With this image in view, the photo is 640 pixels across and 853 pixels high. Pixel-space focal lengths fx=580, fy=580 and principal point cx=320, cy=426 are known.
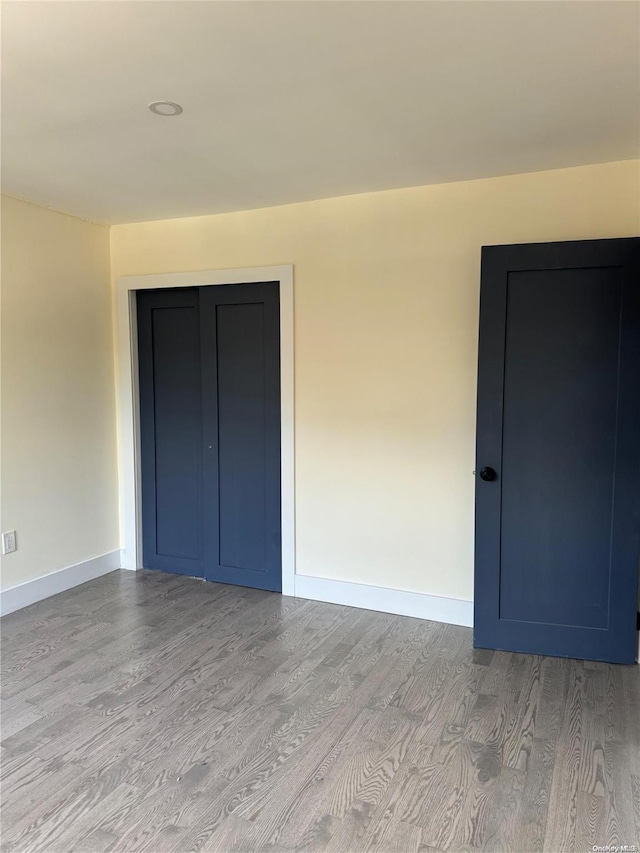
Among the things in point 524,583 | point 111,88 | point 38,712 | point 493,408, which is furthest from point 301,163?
point 38,712

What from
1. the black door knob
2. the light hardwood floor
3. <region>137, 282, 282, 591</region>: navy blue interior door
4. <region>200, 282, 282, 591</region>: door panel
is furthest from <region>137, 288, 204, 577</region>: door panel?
the black door knob

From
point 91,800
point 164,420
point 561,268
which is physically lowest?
point 91,800

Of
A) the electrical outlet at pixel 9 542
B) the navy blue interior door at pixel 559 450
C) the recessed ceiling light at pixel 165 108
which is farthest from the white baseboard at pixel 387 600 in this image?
the recessed ceiling light at pixel 165 108

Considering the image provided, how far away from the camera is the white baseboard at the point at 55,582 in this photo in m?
3.52

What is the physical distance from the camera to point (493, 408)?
9.77 ft

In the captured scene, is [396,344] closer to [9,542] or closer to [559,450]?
[559,450]

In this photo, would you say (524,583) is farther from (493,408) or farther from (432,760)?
(432,760)

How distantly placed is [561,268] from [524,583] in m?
1.59

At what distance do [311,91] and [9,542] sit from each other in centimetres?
301

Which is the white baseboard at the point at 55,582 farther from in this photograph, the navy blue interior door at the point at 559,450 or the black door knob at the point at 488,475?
the black door knob at the point at 488,475

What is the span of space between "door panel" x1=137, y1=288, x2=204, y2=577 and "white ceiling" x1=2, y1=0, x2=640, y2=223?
1.10 meters

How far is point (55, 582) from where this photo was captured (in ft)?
12.5

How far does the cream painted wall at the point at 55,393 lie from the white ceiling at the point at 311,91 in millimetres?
543

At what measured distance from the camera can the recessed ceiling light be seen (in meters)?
2.23
